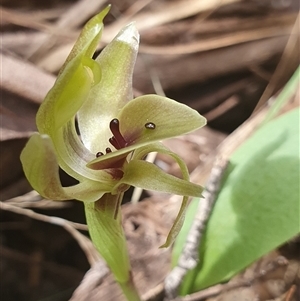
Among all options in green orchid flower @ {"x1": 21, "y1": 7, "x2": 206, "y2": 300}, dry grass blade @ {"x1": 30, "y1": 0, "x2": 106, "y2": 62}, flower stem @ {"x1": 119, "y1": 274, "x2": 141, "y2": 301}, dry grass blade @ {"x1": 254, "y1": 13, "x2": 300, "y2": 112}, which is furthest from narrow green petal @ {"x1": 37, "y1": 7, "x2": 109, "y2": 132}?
dry grass blade @ {"x1": 254, "y1": 13, "x2": 300, "y2": 112}

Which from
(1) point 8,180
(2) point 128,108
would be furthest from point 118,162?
(1) point 8,180

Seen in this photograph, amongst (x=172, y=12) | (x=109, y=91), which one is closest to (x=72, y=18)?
(x=172, y=12)

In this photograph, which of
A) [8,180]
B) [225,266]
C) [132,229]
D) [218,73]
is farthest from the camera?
[218,73]

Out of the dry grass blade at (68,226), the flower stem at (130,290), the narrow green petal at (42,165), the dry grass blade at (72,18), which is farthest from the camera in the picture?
the dry grass blade at (72,18)

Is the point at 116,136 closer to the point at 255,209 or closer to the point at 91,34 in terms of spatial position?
the point at 91,34

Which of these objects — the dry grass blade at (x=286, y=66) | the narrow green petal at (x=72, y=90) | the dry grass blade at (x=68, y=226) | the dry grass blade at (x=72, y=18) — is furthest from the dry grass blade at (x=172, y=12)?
the narrow green petal at (x=72, y=90)

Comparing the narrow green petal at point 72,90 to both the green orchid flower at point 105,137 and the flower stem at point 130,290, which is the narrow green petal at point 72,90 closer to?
the green orchid flower at point 105,137

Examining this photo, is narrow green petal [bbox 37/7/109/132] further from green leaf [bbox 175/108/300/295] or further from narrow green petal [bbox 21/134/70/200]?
green leaf [bbox 175/108/300/295]

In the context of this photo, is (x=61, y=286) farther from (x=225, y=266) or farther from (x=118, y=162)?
(x=118, y=162)
